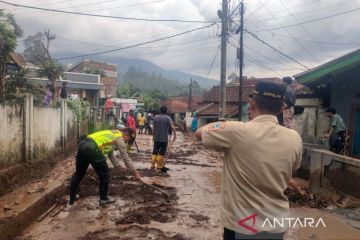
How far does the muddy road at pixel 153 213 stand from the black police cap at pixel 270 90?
3.54m

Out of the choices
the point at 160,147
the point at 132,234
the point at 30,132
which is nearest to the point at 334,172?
the point at 132,234

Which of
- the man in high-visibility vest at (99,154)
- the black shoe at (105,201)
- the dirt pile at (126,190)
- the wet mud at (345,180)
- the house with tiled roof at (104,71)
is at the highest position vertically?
the house with tiled roof at (104,71)

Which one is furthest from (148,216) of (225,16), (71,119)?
(225,16)

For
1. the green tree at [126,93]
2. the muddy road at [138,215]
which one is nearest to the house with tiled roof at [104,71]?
the green tree at [126,93]

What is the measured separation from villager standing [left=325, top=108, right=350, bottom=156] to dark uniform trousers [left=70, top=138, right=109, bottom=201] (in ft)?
18.2

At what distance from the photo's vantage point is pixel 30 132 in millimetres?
8992

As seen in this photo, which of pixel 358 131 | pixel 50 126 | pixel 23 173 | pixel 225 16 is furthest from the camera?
pixel 225 16

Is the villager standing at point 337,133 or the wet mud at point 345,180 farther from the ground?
the villager standing at point 337,133

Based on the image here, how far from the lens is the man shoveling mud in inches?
96.3

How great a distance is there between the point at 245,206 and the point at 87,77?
37388 mm

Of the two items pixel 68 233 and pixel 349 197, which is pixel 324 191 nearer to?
pixel 349 197

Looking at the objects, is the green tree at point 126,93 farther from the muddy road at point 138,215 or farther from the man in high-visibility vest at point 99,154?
the man in high-visibility vest at point 99,154

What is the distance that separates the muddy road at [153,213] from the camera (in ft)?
19.1

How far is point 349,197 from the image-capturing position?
297 inches
